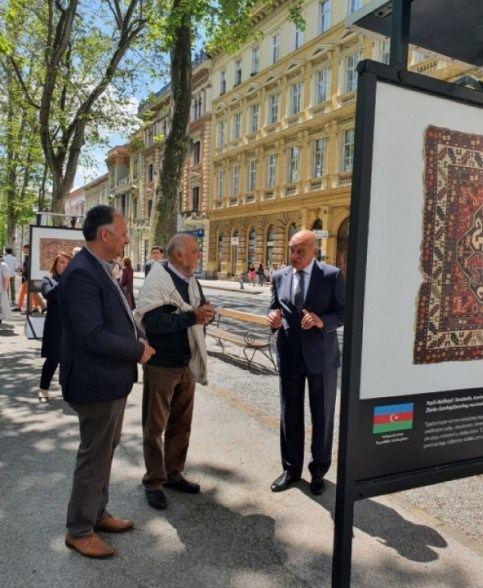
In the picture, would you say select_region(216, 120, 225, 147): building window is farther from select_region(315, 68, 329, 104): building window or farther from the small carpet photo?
the small carpet photo

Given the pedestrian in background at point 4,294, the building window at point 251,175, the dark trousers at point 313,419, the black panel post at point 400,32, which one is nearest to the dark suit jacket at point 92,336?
the dark trousers at point 313,419

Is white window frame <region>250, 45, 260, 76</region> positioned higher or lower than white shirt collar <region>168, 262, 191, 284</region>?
higher

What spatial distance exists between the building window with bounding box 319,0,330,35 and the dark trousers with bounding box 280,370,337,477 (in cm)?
2868

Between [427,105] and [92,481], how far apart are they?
8.21 feet

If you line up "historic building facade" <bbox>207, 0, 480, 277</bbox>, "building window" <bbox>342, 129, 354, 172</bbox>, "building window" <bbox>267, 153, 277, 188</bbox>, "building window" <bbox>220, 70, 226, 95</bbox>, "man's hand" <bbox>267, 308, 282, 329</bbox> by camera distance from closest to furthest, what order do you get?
1. "man's hand" <bbox>267, 308, 282, 329</bbox>
2. "building window" <bbox>342, 129, 354, 172</bbox>
3. "historic building facade" <bbox>207, 0, 480, 277</bbox>
4. "building window" <bbox>267, 153, 277, 188</bbox>
5. "building window" <bbox>220, 70, 226, 95</bbox>

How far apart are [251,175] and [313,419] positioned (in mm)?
33030

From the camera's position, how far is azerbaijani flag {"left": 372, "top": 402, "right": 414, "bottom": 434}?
6.66 feet

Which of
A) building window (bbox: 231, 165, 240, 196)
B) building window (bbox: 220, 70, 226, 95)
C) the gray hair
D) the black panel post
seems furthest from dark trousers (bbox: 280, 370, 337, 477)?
building window (bbox: 220, 70, 226, 95)

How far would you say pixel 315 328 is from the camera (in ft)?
12.5

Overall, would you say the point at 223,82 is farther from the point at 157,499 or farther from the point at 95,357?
the point at 95,357

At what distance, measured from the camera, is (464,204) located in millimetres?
2125

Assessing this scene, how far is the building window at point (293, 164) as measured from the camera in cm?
3068

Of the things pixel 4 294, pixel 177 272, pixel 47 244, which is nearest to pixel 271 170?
pixel 4 294

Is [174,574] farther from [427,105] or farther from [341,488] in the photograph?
[427,105]
